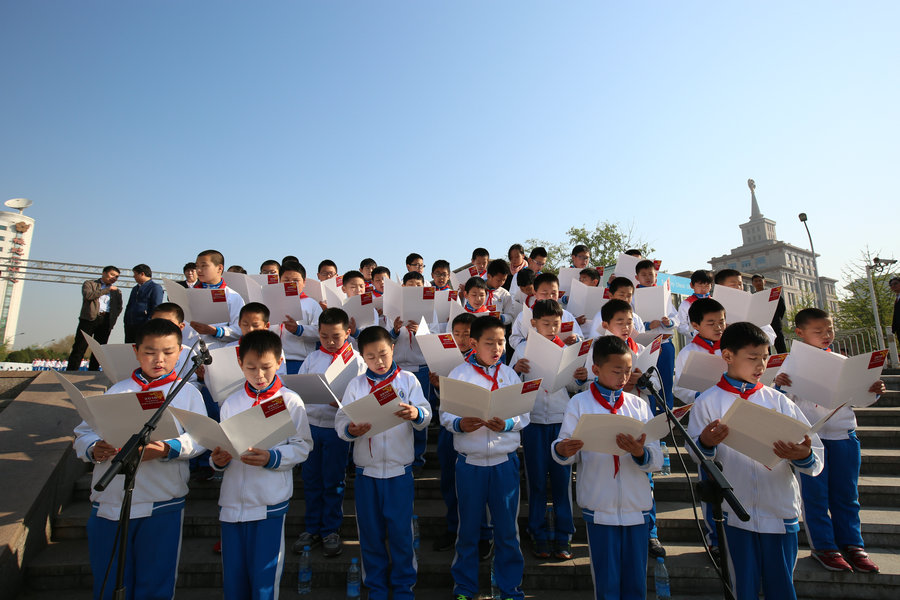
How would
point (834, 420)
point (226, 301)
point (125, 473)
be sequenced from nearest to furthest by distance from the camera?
point (125, 473) → point (834, 420) → point (226, 301)

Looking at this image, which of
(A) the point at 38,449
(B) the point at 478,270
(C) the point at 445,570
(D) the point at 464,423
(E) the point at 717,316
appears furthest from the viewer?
(B) the point at 478,270

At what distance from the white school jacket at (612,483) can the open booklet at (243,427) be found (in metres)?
1.76

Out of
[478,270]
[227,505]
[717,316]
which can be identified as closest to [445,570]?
[227,505]

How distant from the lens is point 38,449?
470 cm

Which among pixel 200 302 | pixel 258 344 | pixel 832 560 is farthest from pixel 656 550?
pixel 200 302

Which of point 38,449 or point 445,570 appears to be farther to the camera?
point 38,449

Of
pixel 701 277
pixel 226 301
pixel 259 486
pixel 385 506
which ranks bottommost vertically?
pixel 385 506

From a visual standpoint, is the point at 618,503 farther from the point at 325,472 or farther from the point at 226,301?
the point at 226,301

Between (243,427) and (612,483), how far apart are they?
2270 mm

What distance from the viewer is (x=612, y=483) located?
3.00m

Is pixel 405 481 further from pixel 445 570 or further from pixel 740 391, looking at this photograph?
pixel 740 391

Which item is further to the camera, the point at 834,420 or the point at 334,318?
the point at 334,318

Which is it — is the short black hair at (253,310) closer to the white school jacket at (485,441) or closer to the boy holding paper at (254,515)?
the boy holding paper at (254,515)

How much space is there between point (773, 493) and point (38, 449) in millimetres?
6298
